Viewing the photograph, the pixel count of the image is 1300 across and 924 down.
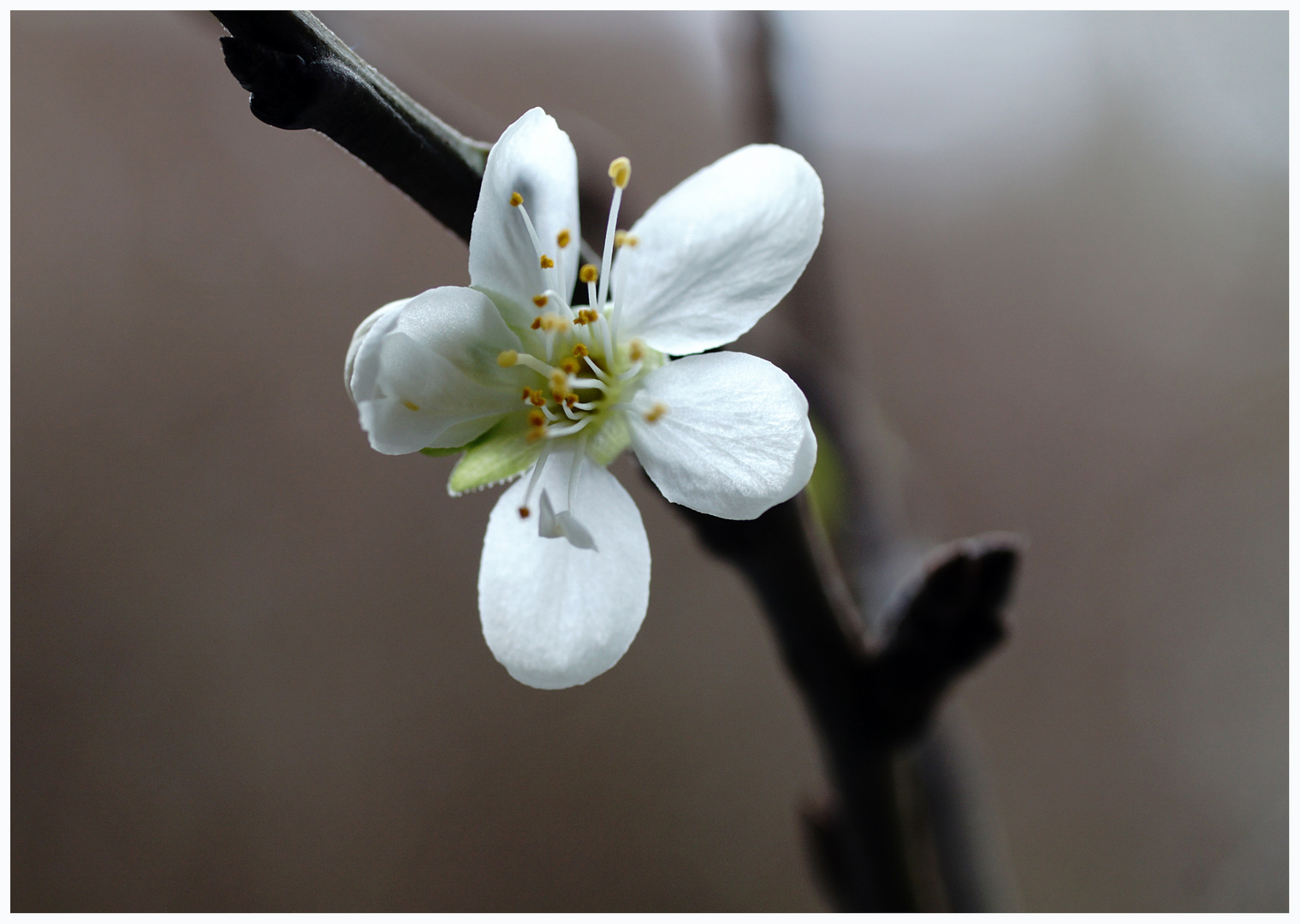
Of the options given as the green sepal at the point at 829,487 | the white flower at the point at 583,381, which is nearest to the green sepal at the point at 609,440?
the white flower at the point at 583,381

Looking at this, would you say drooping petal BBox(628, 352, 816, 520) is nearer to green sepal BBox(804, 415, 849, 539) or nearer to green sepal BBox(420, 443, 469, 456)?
green sepal BBox(420, 443, 469, 456)

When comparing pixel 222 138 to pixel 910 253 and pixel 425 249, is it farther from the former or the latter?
pixel 910 253

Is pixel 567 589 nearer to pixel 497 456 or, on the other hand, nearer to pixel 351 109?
pixel 497 456

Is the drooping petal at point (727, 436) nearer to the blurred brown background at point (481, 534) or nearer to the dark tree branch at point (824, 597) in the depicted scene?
the dark tree branch at point (824, 597)

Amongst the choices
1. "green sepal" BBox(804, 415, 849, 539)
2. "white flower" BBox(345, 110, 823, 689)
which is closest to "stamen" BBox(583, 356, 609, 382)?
"white flower" BBox(345, 110, 823, 689)

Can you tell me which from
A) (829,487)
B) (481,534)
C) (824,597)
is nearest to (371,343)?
(824,597)
